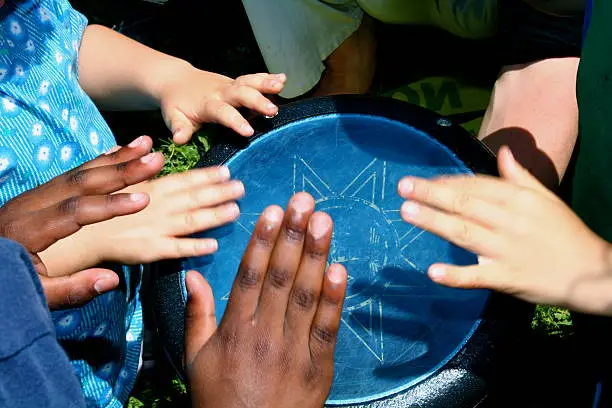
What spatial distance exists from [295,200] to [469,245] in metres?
0.29

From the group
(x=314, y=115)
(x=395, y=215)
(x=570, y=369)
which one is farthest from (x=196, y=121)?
(x=570, y=369)

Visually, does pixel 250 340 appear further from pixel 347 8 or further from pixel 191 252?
pixel 347 8

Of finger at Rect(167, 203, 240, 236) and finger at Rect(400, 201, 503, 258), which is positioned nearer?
finger at Rect(400, 201, 503, 258)

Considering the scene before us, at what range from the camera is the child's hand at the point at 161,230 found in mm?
926

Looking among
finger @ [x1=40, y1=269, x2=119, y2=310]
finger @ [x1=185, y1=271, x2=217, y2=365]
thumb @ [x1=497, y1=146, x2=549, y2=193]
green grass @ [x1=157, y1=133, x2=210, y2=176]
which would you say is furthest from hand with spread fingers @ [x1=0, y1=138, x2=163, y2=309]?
green grass @ [x1=157, y1=133, x2=210, y2=176]

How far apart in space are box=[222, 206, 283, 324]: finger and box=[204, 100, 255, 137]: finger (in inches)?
16.5

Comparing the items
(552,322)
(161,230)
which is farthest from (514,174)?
(552,322)

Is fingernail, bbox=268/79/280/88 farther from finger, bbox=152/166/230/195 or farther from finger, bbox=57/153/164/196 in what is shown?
finger, bbox=57/153/164/196

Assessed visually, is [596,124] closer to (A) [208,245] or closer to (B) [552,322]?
(A) [208,245]

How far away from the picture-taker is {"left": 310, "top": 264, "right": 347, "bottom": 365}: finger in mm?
639

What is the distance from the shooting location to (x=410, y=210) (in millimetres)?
775

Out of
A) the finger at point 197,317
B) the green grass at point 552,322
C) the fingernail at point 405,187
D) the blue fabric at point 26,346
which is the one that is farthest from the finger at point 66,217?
the green grass at point 552,322

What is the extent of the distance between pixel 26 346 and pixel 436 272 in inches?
18.7

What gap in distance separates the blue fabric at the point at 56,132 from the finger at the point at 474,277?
1.87 feet
